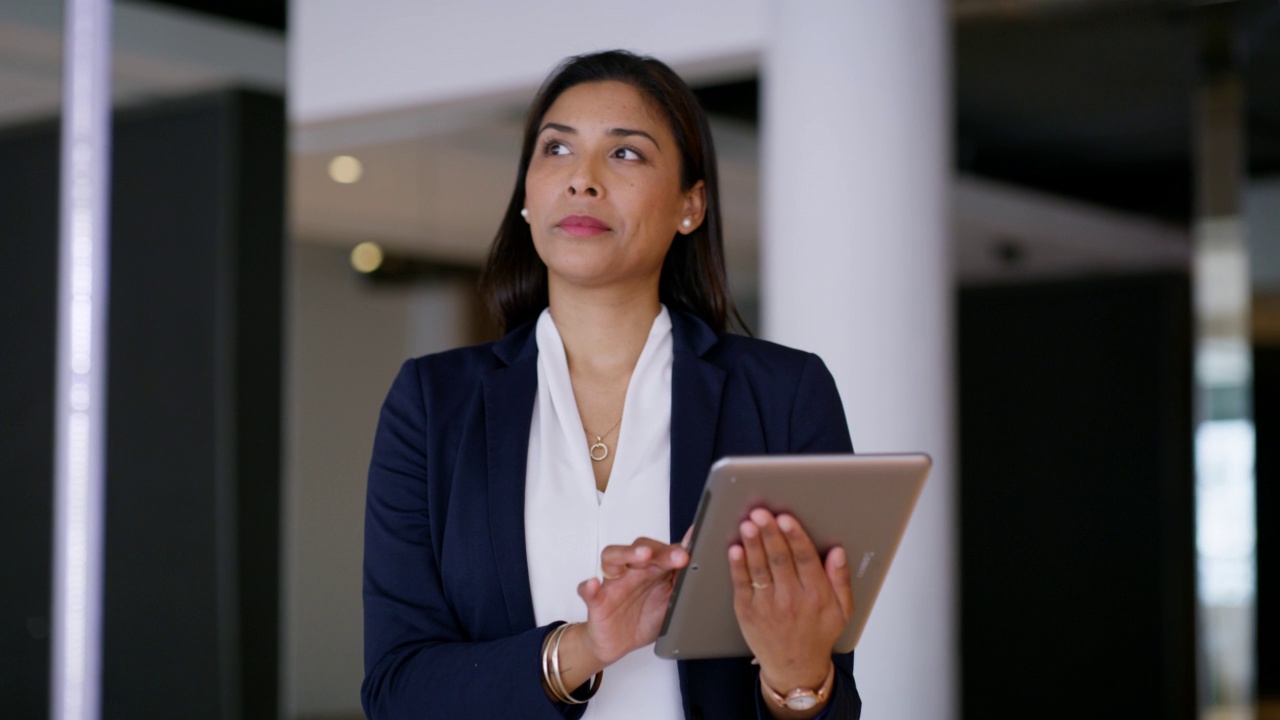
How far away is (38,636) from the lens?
4.17 m

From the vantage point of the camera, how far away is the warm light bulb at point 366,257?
548cm

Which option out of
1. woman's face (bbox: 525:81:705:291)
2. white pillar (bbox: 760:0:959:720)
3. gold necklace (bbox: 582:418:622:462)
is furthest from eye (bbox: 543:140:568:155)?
white pillar (bbox: 760:0:959:720)

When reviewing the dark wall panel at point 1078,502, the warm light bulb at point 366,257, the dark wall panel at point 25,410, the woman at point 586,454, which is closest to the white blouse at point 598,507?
the woman at point 586,454

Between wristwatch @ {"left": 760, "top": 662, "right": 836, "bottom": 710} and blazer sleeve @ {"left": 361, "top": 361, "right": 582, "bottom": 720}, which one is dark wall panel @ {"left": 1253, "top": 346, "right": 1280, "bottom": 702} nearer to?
wristwatch @ {"left": 760, "top": 662, "right": 836, "bottom": 710}

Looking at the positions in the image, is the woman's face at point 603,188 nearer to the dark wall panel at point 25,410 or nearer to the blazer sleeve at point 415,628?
the blazer sleeve at point 415,628

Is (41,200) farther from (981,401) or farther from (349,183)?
(981,401)

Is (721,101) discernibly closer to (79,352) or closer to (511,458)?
(79,352)

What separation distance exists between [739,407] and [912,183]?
2.20m

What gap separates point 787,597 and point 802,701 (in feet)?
0.49

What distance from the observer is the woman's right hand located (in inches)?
53.9

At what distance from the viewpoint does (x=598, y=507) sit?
5.44 ft

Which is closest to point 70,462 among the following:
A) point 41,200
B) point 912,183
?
point 41,200

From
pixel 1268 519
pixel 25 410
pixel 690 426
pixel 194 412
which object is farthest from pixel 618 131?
pixel 1268 519

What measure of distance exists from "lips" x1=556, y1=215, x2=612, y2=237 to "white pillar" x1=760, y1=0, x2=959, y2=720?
81.7 inches
